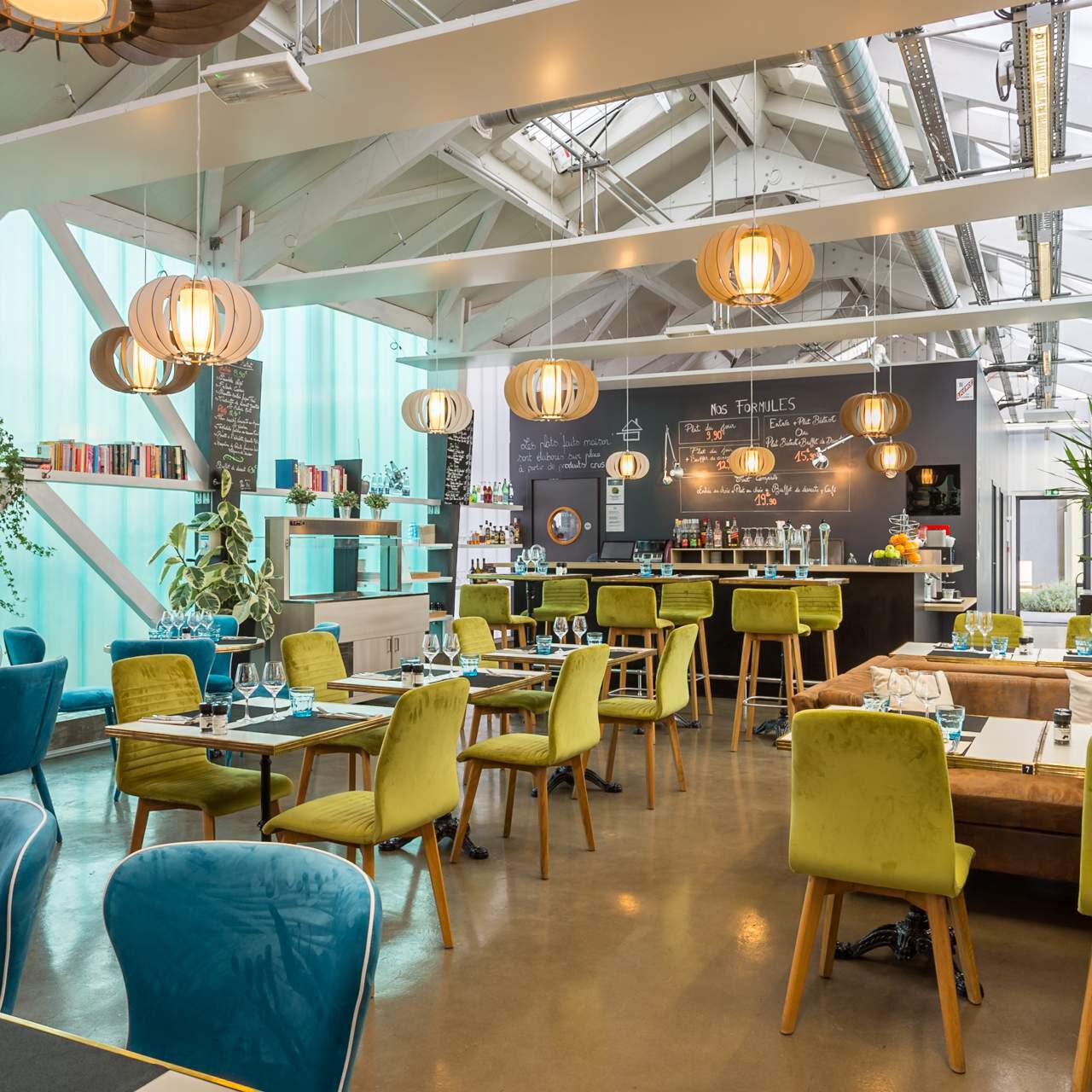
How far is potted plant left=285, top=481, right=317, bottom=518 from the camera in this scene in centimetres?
833

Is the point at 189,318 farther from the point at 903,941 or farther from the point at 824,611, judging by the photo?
the point at 824,611

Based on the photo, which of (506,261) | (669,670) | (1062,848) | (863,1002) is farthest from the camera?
(506,261)

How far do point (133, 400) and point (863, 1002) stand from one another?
6.61m

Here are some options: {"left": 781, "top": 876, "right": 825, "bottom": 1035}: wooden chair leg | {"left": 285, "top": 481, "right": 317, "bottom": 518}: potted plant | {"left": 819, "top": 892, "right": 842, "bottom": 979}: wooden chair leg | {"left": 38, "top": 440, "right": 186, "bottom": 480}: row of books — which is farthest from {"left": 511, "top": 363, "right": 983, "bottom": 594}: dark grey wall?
{"left": 781, "top": 876, "right": 825, "bottom": 1035}: wooden chair leg

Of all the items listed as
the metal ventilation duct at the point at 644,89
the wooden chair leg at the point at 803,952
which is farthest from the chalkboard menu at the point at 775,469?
the wooden chair leg at the point at 803,952

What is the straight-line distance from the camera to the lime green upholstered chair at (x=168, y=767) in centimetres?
366

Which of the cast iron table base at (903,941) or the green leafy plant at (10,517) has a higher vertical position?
the green leafy plant at (10,517)

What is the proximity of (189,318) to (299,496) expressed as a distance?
4.17 meters

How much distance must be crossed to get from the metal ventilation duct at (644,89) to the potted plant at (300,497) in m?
3.61

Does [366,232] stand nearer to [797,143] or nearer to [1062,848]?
[797,143]

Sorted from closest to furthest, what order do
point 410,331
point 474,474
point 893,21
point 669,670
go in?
point 893,21, point 669,670, point 410,331, point 474,474

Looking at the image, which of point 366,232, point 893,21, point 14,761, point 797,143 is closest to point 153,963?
point 14,761

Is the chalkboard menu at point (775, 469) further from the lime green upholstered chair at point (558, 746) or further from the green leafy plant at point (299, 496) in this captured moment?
the lime green upholstered chair at point (558, 746)

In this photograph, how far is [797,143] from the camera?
935 cm
